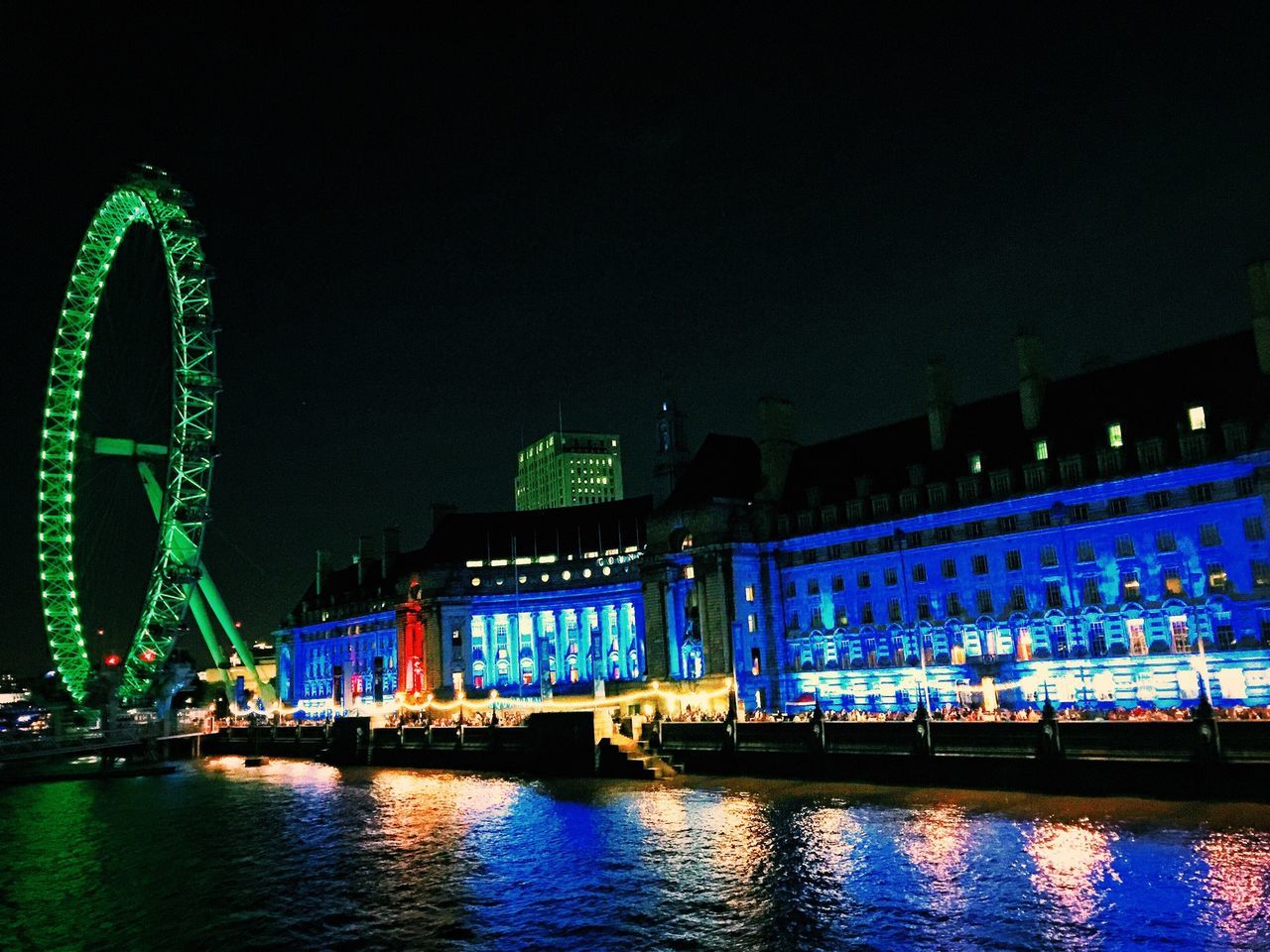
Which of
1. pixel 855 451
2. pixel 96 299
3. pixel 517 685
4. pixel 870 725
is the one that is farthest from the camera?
pixel 517 685

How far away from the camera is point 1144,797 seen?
43906mm

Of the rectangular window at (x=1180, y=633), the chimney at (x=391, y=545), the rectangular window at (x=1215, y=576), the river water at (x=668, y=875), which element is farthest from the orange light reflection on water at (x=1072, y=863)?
the chimney at (x=391, y=545)

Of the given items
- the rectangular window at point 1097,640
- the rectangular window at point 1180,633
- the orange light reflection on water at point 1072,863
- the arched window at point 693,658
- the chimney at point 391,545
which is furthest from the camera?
the chimney at point 391,545

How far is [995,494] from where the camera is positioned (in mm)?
84312

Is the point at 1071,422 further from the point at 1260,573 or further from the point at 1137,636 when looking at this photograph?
the point at 1260,573

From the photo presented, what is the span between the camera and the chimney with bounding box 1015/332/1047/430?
8512 cm

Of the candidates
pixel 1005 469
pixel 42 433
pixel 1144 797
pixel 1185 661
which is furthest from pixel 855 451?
pixel 42 433

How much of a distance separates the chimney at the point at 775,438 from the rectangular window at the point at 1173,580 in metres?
39.8

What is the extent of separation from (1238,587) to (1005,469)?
1934cm

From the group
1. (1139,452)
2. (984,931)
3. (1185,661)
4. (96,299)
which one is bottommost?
(984,931)

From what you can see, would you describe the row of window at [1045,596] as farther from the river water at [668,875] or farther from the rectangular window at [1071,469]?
the river water at [668,875]

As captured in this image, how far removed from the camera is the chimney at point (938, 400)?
92.9 metres

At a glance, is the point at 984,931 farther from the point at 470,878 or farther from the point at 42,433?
the point at 42,433

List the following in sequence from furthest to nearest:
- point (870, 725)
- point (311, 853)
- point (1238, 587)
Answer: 1. point (1238, 587)
2. point (870, 725)
3. point (311, 853)
